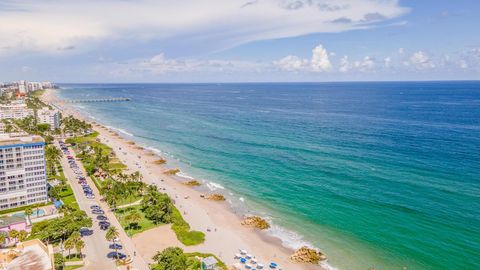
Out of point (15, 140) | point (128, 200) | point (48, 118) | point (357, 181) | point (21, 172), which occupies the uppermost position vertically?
point (15, 140)

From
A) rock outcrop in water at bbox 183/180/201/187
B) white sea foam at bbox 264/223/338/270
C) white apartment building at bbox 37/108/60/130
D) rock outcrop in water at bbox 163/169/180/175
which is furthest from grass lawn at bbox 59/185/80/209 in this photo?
white apartment building at bbox 37/108/60/130

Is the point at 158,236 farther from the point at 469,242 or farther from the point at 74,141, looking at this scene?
the point at 74,141

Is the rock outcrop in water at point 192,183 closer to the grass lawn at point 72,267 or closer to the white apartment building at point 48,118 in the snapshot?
the grass lawn at point 72,267

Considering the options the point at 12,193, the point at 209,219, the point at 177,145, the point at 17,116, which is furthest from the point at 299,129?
the point at 17,116

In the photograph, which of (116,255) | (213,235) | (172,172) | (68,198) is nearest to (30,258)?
(116,255)

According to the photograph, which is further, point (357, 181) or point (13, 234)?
point (357, 181)

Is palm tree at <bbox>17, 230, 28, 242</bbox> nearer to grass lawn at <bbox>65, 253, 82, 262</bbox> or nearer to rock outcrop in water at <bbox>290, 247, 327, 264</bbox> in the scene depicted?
grass lawn at <bbox>65, 253, 82, 262</bbox>

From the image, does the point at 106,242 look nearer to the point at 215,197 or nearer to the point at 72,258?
the point at 72,258

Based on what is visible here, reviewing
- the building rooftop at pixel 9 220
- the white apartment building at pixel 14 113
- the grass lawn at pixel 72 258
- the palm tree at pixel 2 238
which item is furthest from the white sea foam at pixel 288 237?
the white apartment building at pixel 14 113
